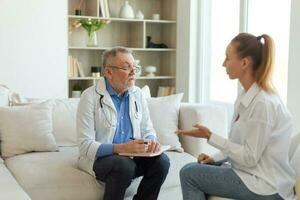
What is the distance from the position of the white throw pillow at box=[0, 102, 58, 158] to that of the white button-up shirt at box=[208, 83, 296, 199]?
1.35m

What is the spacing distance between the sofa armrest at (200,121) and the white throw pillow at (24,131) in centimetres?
97

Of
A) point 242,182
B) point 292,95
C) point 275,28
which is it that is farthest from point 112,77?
point 275,28

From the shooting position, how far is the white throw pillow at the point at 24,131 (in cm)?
283

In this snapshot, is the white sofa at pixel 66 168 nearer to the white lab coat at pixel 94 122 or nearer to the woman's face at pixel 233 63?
the white lab coat at pixel 94 122

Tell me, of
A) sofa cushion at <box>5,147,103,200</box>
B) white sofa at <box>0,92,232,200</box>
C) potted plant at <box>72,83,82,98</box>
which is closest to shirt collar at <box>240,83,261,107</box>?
white sofa at <box>0,92,232,200</box>

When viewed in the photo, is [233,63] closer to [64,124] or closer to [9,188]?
[9,188]

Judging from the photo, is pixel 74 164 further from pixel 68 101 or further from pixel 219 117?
pixel 219 117

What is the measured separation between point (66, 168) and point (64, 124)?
0.58 metres

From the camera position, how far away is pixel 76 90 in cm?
465

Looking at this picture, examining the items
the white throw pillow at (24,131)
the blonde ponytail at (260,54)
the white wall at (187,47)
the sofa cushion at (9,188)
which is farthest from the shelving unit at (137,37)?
the blonde ponytail at (260,54)

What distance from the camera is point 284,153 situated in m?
1.99

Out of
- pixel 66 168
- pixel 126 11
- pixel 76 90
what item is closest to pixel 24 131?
pixel 66 168

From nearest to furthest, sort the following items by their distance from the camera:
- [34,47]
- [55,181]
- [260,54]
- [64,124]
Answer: [260,54] → [55,181] → [64,124] → [34,47]

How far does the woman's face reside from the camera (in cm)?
206
